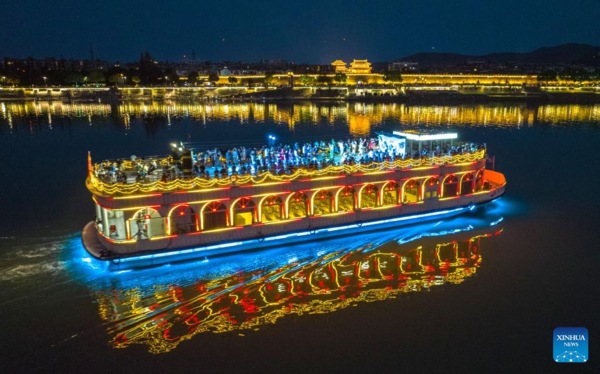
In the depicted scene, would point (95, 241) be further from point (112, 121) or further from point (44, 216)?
point (112, 121)

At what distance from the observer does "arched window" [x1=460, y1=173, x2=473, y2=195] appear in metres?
23.0

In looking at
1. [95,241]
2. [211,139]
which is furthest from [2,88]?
[95,241]

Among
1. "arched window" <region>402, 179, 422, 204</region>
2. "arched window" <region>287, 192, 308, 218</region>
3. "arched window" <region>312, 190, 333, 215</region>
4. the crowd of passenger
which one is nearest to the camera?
the crowd of passenger

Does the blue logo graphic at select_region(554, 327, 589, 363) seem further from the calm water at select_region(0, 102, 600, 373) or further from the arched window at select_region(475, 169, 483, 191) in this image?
the arched window at select_region(475, 169, 483, 191)

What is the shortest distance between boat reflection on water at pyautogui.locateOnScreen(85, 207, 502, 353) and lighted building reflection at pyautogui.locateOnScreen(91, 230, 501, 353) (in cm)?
3

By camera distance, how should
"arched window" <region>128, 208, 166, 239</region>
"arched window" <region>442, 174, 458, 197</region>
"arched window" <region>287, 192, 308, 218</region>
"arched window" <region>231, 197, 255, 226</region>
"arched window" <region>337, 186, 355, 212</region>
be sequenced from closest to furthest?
"arched window" <region>128, 208, 166, 239</region> < "arched window" <region>231, 197, 255, 226</region> < "arched window" <region>287, 192, 308, 218</region> < "arched window" <region>337, 186, 355, 212</region> < "arched window" <region>442, 174, 458, 197</region>

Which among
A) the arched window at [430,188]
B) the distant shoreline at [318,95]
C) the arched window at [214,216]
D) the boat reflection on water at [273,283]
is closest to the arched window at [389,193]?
the arched window at [430,188]

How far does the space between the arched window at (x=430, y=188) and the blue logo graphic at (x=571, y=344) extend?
9.08m

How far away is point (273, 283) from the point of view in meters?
16.4

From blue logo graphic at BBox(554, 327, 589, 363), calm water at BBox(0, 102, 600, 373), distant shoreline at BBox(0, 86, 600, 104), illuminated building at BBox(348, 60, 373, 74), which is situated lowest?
blue logo graphic at BBox(554, 327, 589, 363)

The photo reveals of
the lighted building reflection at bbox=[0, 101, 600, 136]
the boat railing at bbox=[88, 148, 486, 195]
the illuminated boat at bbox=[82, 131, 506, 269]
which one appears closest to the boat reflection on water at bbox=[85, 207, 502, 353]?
the illuminated boat at bbox=[82, 131, 506, 269]

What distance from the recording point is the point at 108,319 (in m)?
14.1

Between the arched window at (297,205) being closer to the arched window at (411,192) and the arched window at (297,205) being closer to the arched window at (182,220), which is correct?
the arched window at (182,220)

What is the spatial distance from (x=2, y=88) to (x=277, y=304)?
132m
